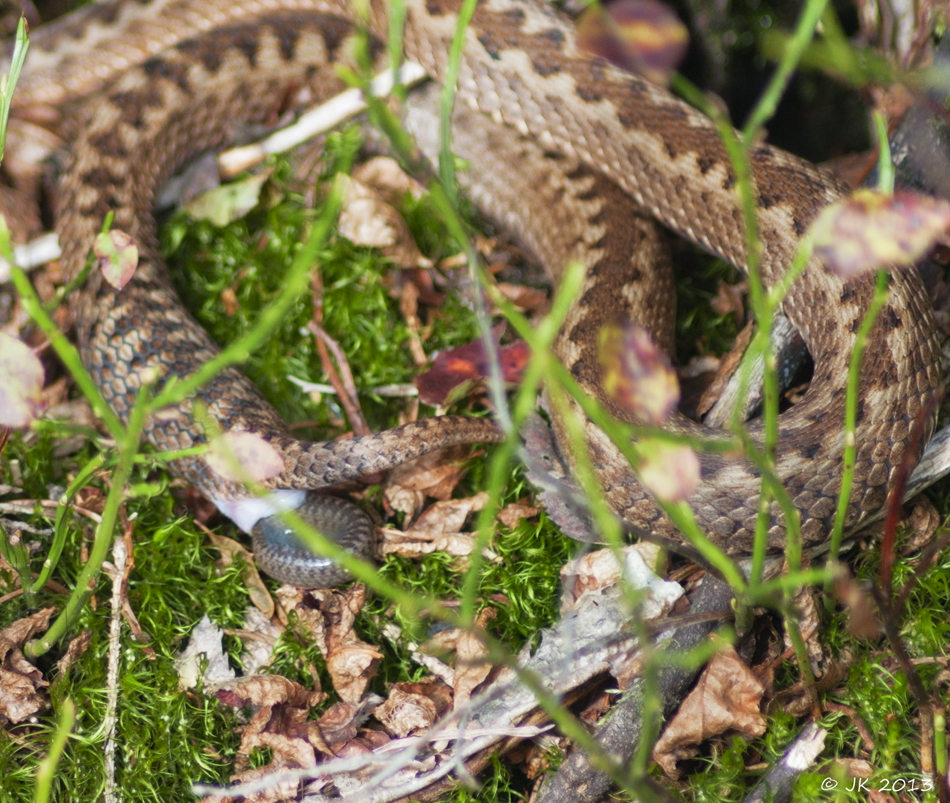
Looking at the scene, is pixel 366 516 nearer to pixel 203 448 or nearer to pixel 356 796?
pixel 356 796

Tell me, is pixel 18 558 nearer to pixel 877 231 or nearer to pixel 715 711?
pixel 715 711

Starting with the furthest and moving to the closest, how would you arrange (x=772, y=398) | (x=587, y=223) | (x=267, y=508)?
(x=587, y=223) < (x=267, y=508) < (x=772, y=398)

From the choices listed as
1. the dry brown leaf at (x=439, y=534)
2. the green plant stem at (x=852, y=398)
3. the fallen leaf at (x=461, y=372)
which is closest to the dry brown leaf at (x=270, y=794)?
the dry brown leaf at (x=439, y=534)

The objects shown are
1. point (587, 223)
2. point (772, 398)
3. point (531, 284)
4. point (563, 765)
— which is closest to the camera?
point (772, 398)

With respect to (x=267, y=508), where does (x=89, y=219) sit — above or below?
above

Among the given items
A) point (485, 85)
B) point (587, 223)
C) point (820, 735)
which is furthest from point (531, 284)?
point (820, 735)

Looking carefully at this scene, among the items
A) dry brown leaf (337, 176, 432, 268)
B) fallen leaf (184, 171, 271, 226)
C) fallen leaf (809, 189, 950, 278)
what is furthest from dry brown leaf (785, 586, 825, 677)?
fallen leaf (184, 171, 271, 226)

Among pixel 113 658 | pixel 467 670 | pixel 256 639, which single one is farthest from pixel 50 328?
pixel 467 670
